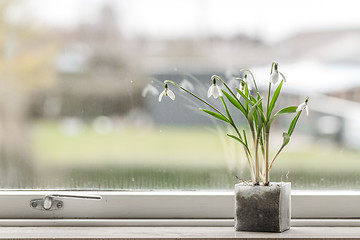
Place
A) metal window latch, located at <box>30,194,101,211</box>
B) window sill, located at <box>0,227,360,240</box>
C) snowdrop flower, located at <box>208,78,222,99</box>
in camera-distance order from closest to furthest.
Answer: window sill, located at <box>0,227,360,240</box>
snowdrop flower, located at <box>208,78,222,99</box>
metal window latch, located at <box>30,194,101,211</box>

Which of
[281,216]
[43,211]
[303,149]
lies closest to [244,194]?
[281,216]

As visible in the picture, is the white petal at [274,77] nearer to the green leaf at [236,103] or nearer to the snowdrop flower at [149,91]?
the green leaf at [236,103]

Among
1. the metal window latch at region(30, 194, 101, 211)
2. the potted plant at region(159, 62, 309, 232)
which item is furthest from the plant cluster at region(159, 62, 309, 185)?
the metal window latch at region(30, 194, 101, 211)

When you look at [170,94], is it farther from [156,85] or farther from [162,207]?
[162,207]

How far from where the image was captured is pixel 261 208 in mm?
1571

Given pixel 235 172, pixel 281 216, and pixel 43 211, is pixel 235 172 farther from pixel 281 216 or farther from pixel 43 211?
pixel 43 211

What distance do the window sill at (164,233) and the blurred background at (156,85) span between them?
175 millimetres

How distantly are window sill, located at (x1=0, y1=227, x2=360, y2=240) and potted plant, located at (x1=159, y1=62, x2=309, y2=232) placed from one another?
0.13ft

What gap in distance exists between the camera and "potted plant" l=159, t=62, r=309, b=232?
157cm

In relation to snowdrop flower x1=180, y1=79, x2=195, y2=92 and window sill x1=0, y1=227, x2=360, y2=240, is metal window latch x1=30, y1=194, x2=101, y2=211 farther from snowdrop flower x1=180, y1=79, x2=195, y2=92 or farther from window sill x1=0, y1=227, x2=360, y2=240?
snowdrop flower x1=180, y1=79, x2=195, y2=92

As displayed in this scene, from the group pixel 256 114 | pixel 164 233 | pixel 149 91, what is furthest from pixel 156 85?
pixel 164 233

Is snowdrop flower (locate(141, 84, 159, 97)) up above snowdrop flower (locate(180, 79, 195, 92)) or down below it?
below

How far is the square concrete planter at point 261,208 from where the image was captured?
1564mm

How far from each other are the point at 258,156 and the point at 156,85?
1.11ft
